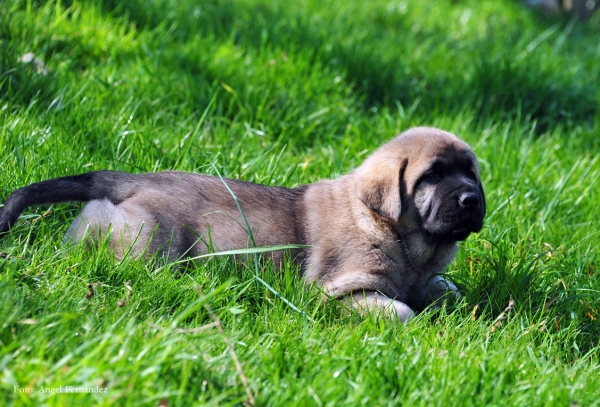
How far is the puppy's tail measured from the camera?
11.6ft

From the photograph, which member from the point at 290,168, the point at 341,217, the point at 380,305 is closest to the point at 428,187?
the point at 341,217

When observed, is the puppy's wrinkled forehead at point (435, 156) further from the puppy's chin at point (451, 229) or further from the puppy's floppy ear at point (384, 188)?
the puppy's chin at point (451, 229)

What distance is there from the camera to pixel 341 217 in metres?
4.07

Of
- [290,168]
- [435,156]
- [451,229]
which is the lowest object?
[290,168]

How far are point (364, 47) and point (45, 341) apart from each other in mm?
4561

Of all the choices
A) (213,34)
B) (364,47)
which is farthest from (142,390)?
(364,47)

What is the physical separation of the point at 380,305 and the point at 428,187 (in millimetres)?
707

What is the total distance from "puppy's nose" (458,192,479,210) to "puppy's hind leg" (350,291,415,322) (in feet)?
1.91

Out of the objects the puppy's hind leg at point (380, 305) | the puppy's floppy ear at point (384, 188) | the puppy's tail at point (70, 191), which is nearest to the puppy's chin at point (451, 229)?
the puppy's floppy ear at point (384, 188)

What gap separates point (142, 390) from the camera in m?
2.45

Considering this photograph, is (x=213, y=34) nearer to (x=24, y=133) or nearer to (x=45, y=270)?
(x=24, y=133)

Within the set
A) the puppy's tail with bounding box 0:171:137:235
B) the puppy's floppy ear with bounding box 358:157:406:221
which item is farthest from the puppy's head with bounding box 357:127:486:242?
the puppy's tail with bounding box 0:171:137:235

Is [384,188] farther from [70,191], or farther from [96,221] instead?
[70,191]

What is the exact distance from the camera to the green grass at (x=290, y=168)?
275 cm
